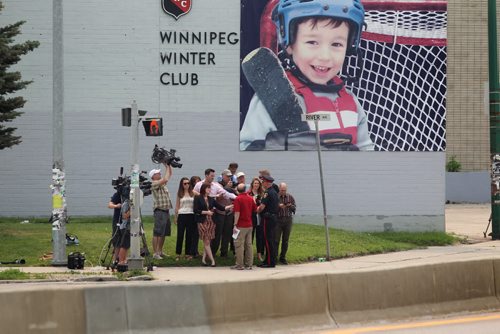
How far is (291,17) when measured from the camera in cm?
2711

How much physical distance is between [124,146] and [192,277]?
875 cm

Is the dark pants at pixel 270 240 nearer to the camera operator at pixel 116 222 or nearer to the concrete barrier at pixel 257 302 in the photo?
A: the camera operator at pixel 116 222

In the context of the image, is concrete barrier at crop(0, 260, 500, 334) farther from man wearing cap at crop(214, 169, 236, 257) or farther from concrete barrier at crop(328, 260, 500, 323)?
man wearing cap at crop(214, 169, 236, 257)

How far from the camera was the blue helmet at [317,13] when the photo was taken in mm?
27062

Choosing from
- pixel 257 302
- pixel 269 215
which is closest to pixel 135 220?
pixel 269 215

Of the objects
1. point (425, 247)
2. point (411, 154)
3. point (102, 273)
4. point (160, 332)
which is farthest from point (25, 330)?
point (411, 154)

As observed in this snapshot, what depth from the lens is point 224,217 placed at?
21906 mm

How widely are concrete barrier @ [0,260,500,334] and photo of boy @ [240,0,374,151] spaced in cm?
1132

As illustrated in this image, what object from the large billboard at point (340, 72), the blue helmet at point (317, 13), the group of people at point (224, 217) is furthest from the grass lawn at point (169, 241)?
the blue helmet at point (317, 13)

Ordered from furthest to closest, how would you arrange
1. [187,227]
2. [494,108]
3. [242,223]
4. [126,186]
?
[494,108] < [187,227] < [242,223] < [126,186]

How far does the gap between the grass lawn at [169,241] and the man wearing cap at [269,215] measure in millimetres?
1001

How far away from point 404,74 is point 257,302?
1534cm

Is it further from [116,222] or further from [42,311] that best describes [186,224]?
[42,311]

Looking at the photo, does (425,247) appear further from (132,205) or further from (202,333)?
(202,333)
